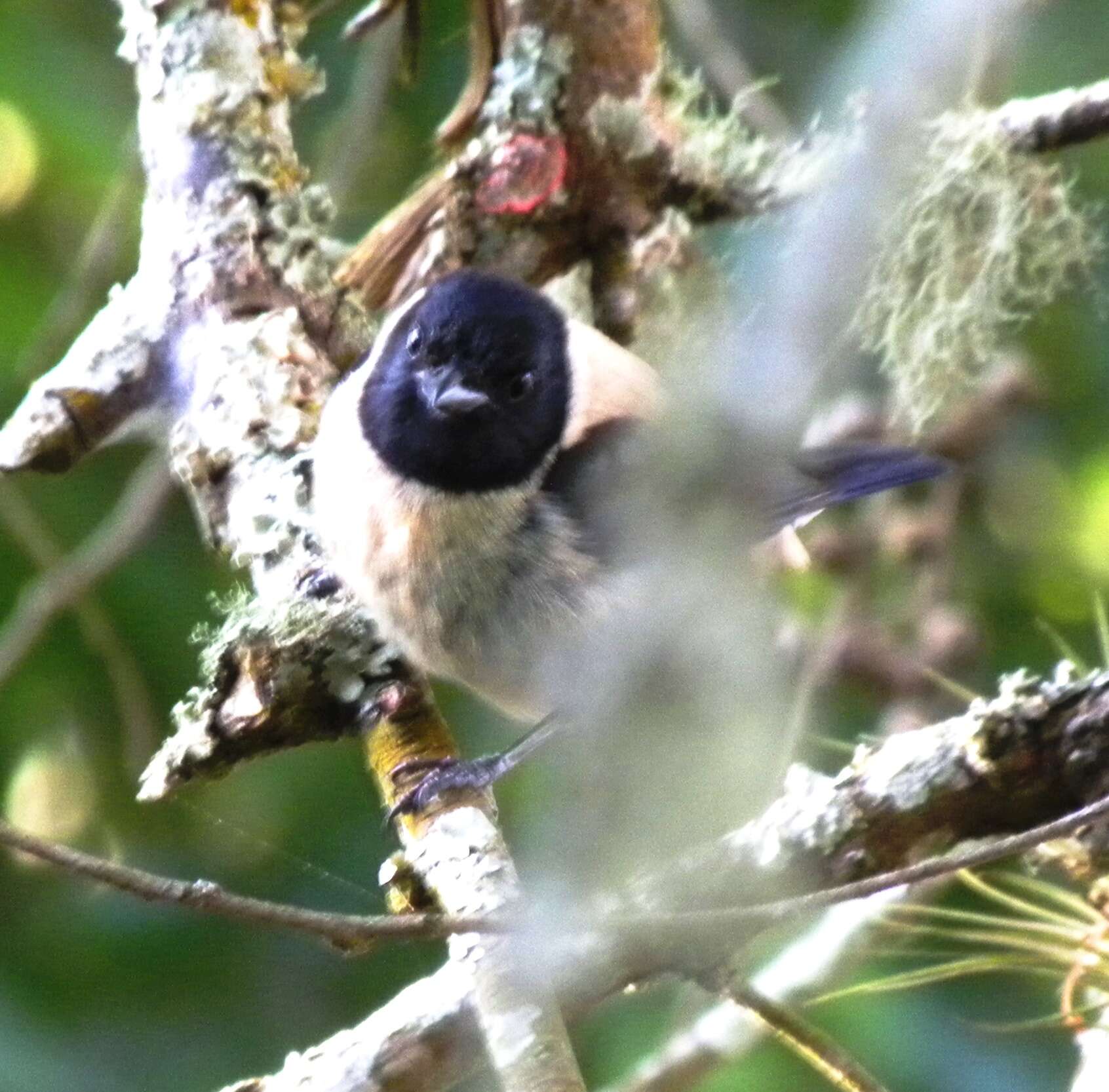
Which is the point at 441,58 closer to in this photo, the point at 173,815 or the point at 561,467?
the point at 561,467

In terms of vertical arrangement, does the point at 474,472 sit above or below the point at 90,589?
below

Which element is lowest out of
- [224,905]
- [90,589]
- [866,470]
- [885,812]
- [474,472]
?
[224,905]

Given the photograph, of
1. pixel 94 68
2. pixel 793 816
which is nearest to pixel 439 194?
pixel 94 68

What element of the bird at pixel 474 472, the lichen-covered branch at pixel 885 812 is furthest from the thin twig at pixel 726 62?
the lichen-covered branch at pixel 885 812

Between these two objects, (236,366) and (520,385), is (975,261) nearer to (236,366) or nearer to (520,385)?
(520,385)

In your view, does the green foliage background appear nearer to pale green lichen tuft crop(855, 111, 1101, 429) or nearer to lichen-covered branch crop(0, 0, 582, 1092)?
pale green lichen tuft crop(855, 111, 1101, 429)

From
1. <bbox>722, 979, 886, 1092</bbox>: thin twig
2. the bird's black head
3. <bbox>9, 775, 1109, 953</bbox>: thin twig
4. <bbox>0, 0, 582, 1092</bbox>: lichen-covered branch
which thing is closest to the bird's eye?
the bird's black head

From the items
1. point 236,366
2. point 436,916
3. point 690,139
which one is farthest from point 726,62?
point 436,916
